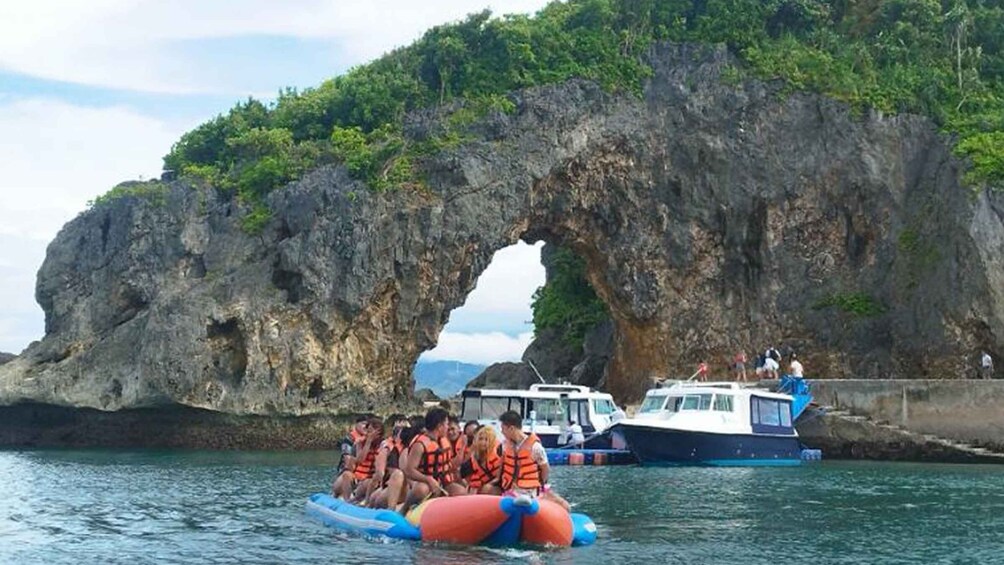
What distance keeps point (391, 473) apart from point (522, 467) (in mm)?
2972

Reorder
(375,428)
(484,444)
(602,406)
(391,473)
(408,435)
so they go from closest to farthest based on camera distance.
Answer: (484,444) → (408,435) → (391,473) → (375,428) → (602,406)

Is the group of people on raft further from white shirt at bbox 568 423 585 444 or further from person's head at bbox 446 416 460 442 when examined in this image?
white shirt at bbox 568 423 585 444

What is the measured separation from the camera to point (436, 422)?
19688 millimetres

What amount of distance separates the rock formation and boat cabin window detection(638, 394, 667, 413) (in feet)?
38.9

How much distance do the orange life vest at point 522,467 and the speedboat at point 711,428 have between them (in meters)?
20.3

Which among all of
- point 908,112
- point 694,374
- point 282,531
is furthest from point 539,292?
point 282,531

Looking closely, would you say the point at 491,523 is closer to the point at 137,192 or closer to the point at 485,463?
the point at 485,463

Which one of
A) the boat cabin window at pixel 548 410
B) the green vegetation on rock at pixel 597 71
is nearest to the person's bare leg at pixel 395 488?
the boat cabin window at pixel 548 410

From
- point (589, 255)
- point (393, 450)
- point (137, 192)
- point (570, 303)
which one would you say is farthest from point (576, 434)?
point (393, 450)

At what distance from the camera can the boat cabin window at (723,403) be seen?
40.5 metres

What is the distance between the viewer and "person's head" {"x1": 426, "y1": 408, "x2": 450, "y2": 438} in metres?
19.6

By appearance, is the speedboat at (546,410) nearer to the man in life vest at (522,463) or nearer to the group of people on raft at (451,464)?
the group of people on raft at (451,464)

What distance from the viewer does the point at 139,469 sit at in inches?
1471

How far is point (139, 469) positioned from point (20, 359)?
15.1 m
